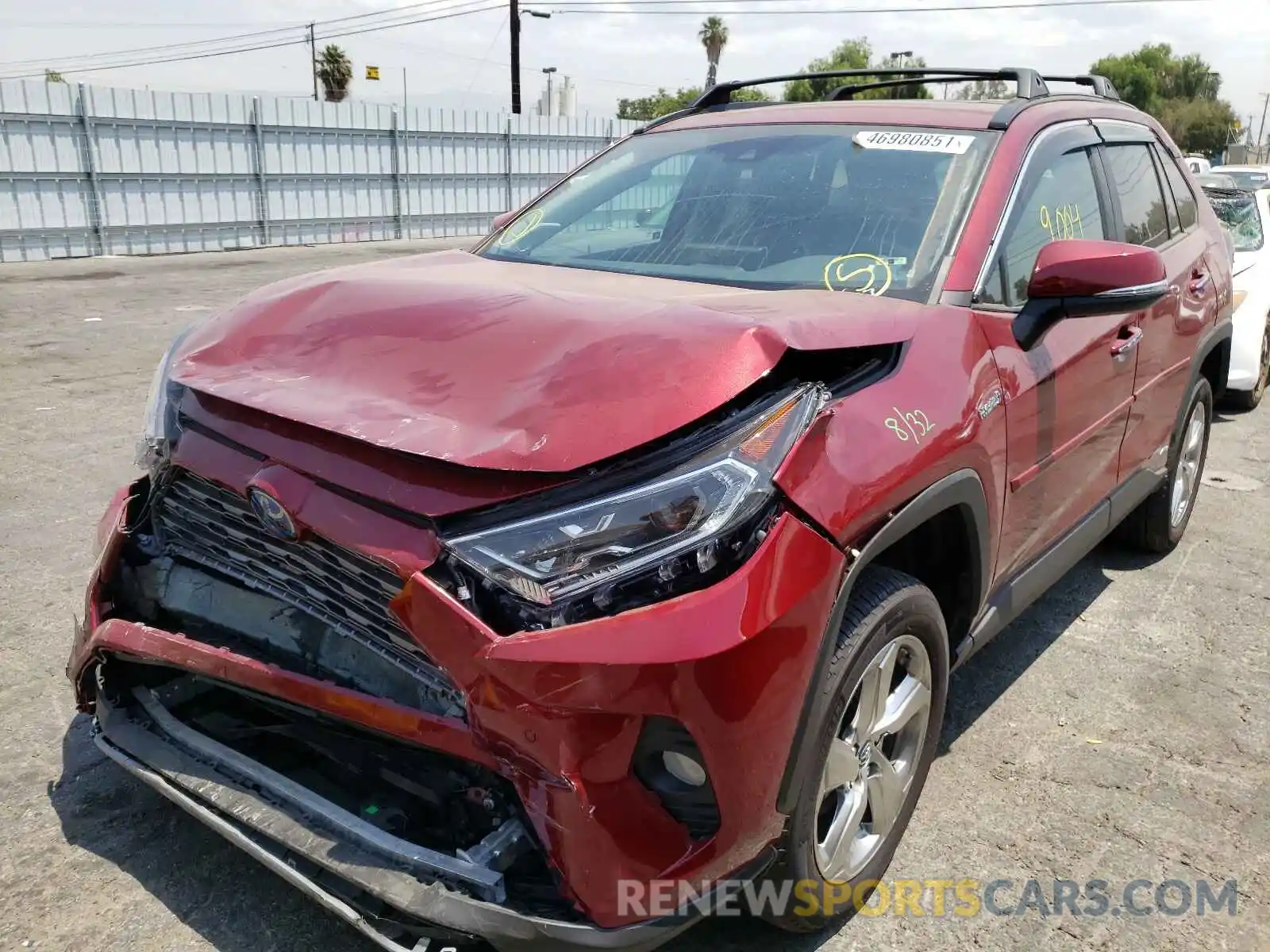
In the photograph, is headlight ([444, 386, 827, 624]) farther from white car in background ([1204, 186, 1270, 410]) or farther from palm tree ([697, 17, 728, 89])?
palm tree ([697, 17, 728, 89])

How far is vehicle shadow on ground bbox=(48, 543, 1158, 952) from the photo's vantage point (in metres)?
2.32

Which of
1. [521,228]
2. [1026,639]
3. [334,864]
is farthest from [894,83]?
[334,864]

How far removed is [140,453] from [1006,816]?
247 cm

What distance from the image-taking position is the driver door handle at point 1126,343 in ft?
10.9

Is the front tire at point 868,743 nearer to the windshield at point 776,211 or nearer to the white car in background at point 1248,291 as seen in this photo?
the windshield at point 776,211

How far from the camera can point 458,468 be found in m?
1.92

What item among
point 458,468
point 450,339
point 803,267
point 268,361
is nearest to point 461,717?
point 458,468

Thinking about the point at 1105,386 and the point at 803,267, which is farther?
the point at 1105,386

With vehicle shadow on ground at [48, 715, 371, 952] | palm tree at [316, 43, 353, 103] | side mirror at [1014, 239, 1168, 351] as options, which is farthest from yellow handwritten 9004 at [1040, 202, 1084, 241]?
palm tree at [316, 43, 353, 103]

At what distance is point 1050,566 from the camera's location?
3236mm

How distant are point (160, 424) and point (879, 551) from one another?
1.67 m

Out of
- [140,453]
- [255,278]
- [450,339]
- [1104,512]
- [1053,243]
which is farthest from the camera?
[255,278]

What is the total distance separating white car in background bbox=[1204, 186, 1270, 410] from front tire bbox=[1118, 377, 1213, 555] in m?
2.64

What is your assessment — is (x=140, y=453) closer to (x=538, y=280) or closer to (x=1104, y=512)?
(x=538, y=280)
